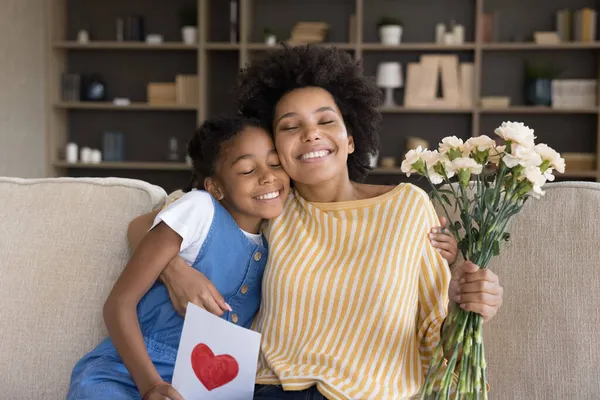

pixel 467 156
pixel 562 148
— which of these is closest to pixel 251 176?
pixel 467 156

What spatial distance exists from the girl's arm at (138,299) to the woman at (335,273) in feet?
0.17

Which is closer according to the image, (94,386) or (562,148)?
(94,386)

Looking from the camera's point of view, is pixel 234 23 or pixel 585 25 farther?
pixel 234 23

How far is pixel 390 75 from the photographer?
504 cm

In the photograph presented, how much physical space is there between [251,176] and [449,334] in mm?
569

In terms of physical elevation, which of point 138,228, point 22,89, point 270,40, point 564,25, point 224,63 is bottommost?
point 138,228

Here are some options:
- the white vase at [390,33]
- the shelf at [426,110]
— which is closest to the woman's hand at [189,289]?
the shelf at [426,110]

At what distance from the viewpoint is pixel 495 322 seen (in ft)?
5.20

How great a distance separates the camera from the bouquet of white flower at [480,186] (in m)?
1.20

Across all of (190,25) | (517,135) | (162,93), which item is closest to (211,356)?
(517,135)

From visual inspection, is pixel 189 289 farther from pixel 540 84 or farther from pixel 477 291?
pixel 540 84

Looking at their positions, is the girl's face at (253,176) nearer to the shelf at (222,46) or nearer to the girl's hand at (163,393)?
the girl's hand at (163,393)

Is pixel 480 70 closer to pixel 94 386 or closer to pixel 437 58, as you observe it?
pixel 437 58

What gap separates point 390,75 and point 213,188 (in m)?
3.56
